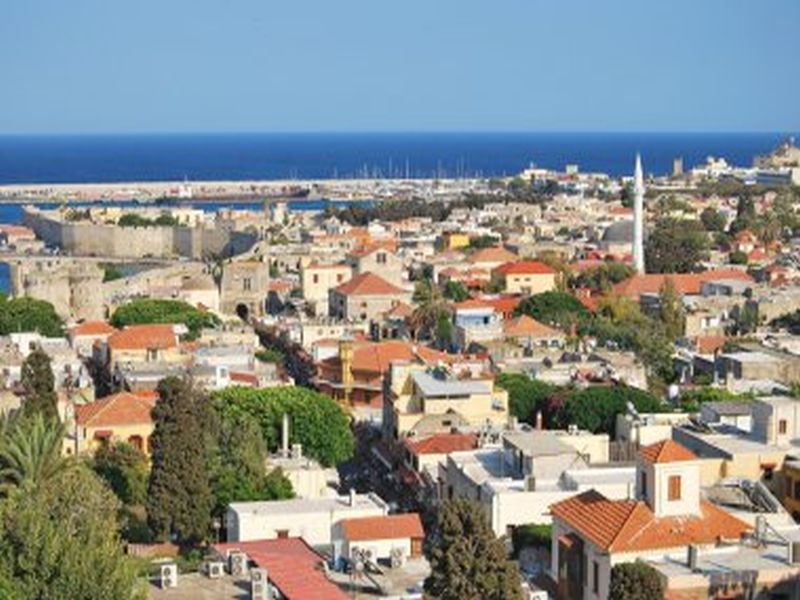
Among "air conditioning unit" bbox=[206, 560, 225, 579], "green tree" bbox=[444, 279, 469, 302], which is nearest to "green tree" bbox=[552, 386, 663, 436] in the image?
"air conditioning unit" bbox=[206, 560, 225, 579]

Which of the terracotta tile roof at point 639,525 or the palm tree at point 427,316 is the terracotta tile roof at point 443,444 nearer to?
the terracotta tile roof at point 639,525

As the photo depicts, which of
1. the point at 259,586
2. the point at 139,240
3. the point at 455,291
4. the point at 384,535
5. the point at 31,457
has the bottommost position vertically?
the point at 139,240

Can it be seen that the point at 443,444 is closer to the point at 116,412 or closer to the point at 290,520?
the point at 116,412

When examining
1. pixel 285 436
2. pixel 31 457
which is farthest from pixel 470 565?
pixel 285 436

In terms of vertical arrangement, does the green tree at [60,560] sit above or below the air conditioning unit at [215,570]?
above

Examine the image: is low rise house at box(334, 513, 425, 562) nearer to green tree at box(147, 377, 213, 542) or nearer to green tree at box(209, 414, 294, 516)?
green tree at box(147, 377, 213, 542)

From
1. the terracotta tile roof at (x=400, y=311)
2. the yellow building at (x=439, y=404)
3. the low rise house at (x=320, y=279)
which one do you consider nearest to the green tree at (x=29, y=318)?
the terracotta tile roof at (x=400, y=311)
